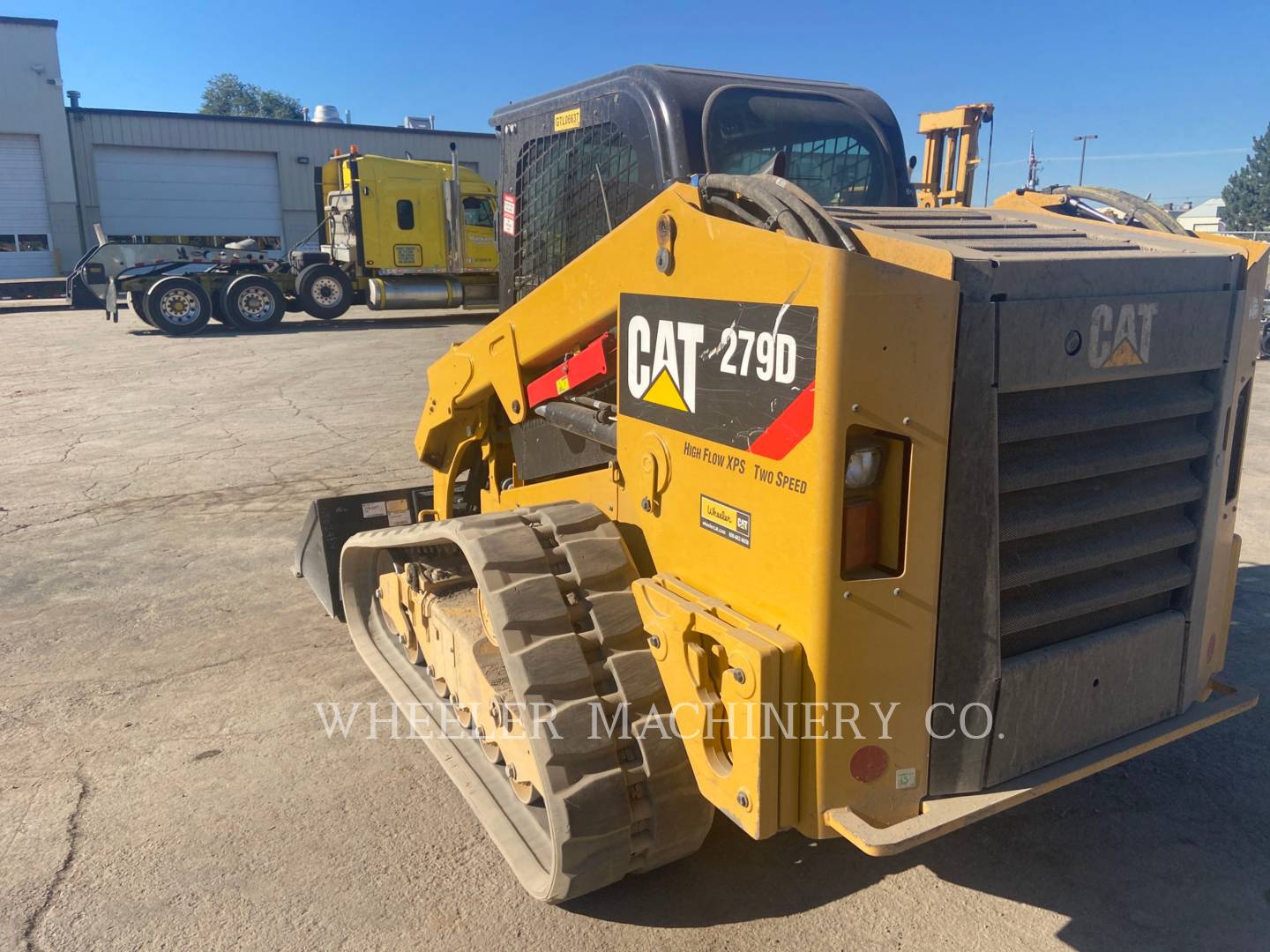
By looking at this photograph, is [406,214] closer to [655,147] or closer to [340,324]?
[340,324]

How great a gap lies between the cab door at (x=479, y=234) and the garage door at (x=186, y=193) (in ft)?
56.6

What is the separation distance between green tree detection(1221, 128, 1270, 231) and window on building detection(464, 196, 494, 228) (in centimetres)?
5915

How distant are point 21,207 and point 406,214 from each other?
18.9m

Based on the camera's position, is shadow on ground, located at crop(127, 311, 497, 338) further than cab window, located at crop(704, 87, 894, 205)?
Yes

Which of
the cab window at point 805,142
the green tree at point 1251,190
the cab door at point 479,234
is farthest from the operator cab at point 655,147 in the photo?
the green tree at point 1251,190

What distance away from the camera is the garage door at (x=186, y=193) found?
3192cm

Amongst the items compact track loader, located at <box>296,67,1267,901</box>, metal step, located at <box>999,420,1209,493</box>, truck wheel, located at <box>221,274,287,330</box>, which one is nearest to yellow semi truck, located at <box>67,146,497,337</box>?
truck wheel, located at <box>221,274,287,330</box>

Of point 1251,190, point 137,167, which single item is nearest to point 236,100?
point 137,167

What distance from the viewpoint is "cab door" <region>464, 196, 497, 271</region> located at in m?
19.6

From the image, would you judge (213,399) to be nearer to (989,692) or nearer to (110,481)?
(110,481)

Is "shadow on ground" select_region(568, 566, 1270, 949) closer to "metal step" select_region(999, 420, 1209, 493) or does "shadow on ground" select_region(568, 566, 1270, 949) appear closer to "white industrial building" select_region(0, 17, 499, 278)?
"metal step" select_region(999, 420, 1209, 493)

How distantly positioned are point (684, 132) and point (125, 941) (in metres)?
2.98

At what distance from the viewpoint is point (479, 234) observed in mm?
19859

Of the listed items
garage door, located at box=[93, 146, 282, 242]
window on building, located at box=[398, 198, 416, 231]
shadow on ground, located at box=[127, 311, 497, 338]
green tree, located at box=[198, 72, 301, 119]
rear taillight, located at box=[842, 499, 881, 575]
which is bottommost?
shadow on ground, located at box=[127, 311, 497, 338]
